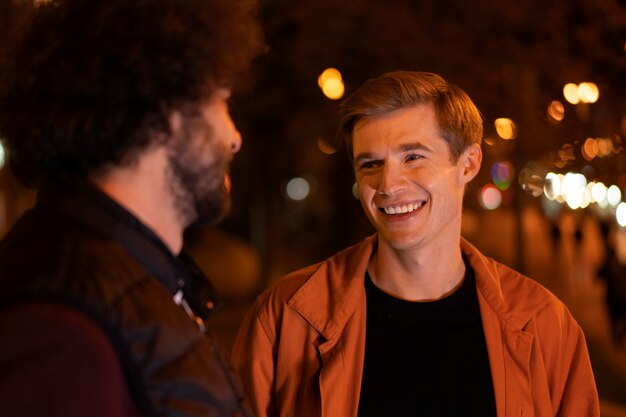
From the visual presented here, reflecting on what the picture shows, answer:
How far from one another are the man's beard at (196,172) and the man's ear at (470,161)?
5.67ft

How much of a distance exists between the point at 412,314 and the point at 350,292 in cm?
25

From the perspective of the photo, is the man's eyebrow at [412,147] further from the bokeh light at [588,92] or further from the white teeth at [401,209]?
the bokeh light at [588,92]

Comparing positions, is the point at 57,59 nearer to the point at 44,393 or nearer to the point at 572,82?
the point at 44,393

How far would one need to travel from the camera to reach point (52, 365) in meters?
1.57

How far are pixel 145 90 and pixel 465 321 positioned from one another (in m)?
1.85

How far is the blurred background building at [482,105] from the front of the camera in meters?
7.18

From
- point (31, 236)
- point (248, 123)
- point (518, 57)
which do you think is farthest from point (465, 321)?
point (248, 123)

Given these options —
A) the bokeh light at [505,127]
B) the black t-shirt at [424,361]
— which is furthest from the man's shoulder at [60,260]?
the bokeh light at [505,127]

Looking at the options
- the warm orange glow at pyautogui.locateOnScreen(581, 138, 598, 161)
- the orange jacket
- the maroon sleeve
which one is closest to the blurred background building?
the warm orange glow at pyautogui.locateOnScreen(581, 138, 598, 161)

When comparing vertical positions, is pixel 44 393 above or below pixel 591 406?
above

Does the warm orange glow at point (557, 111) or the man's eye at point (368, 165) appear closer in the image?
the man's eye at point (368, 165)

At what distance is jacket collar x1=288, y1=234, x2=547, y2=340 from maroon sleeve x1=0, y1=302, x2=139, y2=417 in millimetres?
1635

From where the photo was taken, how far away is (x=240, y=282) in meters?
19.0

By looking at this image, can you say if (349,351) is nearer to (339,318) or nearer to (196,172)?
(339,318)
